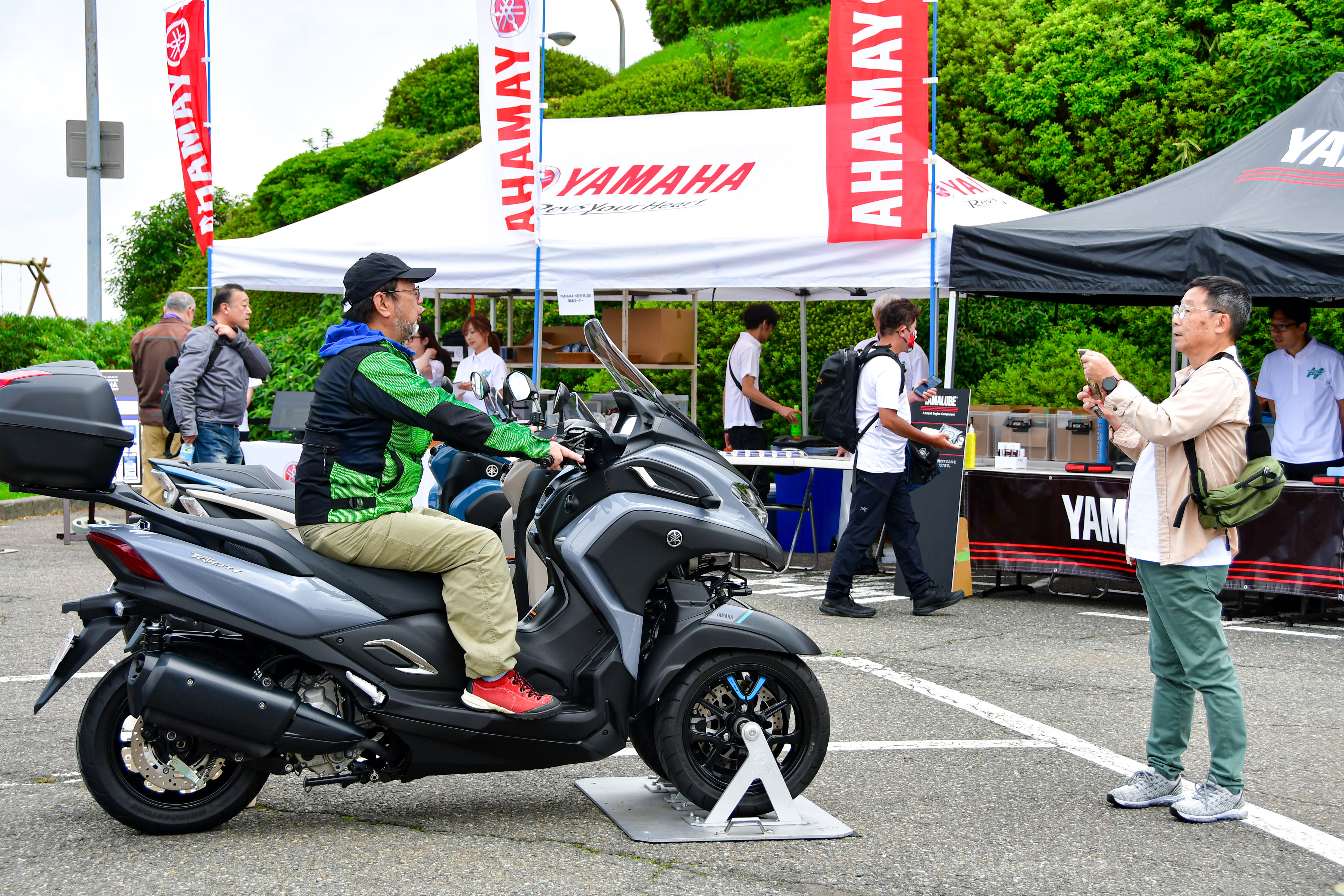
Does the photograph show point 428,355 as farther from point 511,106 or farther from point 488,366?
point 511,106

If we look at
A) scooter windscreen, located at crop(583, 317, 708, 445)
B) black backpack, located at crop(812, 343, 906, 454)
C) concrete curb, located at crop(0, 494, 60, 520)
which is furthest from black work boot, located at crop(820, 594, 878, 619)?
concrete curb, located at crop(0, 494, 60, 520)

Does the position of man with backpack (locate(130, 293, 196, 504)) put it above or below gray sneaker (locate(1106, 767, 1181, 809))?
above

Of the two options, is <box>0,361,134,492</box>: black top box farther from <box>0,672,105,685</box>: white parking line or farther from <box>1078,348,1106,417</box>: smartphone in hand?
<box>1078,348,1106,417</box>: smartphone in hand

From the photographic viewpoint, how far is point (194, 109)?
11359 millimetres

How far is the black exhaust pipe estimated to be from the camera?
140 inches

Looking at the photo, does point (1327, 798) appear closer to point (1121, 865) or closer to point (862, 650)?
point (1121, 865)

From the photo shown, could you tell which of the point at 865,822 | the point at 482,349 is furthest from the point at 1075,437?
the point at 865,822

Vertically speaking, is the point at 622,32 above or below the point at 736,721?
above

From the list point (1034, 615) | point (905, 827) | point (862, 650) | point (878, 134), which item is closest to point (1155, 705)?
point (905, 827)

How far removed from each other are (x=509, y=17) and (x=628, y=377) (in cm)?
612

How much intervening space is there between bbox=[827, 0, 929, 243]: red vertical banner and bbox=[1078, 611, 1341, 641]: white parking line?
2970mm

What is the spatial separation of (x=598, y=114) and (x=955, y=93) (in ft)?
22.0

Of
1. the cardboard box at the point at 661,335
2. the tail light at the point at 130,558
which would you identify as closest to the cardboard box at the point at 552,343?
the cardboard box at the point at 661,335

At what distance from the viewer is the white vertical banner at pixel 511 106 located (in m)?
9.41
